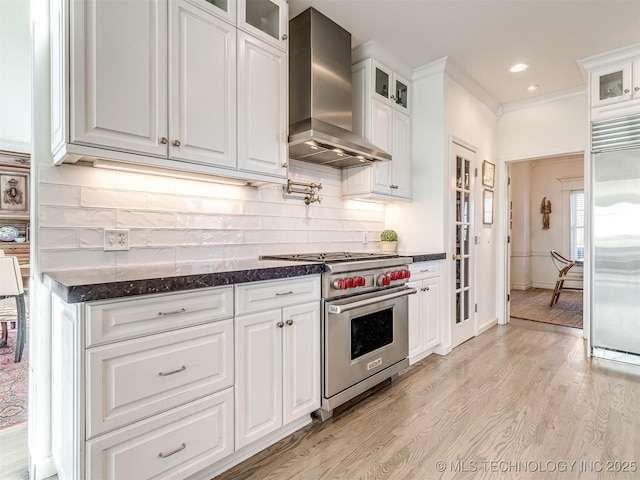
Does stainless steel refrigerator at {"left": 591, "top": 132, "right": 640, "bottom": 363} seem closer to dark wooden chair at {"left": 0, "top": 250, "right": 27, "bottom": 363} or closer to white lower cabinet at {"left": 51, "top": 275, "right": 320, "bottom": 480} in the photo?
white lower cabinet at {"left": 51, "top": 275, "right": 320, "bottom": 480}

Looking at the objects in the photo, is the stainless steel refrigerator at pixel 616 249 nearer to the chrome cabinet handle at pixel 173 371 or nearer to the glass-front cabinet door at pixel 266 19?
the glass-front cabinet door at pixel 266 19

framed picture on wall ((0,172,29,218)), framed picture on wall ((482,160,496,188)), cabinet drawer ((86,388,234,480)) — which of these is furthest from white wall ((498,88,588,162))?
framed picture on wall ((0,172,29,218))

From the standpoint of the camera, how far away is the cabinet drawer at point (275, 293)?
1.62 meters

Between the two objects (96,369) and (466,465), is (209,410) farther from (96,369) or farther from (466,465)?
(466,465)

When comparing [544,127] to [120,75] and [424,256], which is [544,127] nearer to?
[424,256]

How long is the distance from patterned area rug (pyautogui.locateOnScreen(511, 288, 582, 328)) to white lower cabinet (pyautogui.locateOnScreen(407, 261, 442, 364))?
7.43 ft

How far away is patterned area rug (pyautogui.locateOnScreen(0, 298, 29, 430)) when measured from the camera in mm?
2127

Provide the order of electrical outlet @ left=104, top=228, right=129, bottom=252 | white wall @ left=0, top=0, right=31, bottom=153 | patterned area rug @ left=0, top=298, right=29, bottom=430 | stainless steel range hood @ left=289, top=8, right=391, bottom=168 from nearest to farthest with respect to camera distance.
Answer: electrical outlet @ left=104, top=228, right=129, bottom=252 < patterned area rug @ left=0, top=298, right=29, bottom=430 < stainless steel range hood @ left=289, top=8, right=391, bottom=168 < white wall @ left=0, top=0, right=31, bottom=153

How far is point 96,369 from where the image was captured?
1.17 m

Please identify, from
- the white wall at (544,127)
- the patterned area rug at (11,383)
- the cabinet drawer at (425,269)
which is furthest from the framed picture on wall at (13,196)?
the white wall at (544,127)

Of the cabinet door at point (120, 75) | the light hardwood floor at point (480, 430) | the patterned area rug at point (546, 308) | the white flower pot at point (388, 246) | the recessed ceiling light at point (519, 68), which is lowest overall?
the light hardwood floor at point (480, 430)

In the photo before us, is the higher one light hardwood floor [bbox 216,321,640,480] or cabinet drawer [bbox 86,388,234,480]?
cabinet drawer [bbox 86,388,234,480]

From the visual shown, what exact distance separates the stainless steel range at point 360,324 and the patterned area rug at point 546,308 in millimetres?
3029

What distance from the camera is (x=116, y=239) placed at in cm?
176
